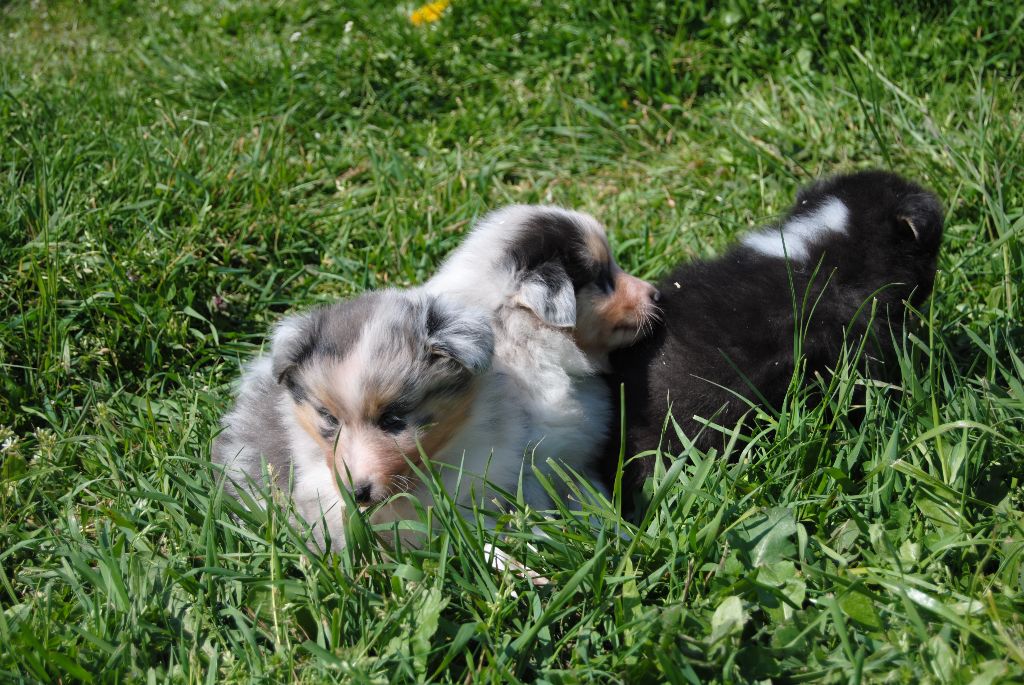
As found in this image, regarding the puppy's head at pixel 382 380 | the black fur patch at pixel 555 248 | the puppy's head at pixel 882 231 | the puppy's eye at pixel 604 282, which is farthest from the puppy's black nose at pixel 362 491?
the puppy's head at pixel 882 231

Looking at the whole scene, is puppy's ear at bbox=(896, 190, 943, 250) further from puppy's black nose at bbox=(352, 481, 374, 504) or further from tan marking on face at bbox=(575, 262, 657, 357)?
puppy's black nose at bbox=(352, 481, 374, 504)

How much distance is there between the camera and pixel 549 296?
3660 mm

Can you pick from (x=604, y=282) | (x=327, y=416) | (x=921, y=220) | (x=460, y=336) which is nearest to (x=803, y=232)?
(x=921, y=220)

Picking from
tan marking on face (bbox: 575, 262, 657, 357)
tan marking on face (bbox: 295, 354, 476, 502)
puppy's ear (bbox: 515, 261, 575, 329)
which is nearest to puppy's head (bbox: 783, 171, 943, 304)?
tan marking on face (bbox: 575, 262, 657, 357)

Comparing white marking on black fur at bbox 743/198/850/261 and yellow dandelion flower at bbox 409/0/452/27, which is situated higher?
yellow dandelion flower at bbox 409/0/452/27

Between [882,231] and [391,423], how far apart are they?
2.21 meters

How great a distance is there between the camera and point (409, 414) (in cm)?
321

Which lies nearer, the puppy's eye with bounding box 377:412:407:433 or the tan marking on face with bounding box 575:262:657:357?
the puppy's eye with bounding box 377:412:407:433

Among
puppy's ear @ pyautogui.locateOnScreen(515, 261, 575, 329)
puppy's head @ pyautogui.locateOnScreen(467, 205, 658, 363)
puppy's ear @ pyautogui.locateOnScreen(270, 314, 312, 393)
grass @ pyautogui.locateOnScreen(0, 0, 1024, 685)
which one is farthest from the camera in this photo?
puppy's head @ pyautogui.locateOnScreen(467, 205, 658, 363)

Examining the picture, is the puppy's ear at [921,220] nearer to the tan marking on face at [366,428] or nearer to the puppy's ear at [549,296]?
the puppy's ear at [549,296]

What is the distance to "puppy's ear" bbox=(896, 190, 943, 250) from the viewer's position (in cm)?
383

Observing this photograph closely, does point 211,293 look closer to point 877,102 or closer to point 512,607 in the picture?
point 512,607

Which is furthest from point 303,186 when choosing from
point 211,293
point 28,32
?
point 28,32

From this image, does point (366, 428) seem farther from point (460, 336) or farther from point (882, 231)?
point (882, 231)
